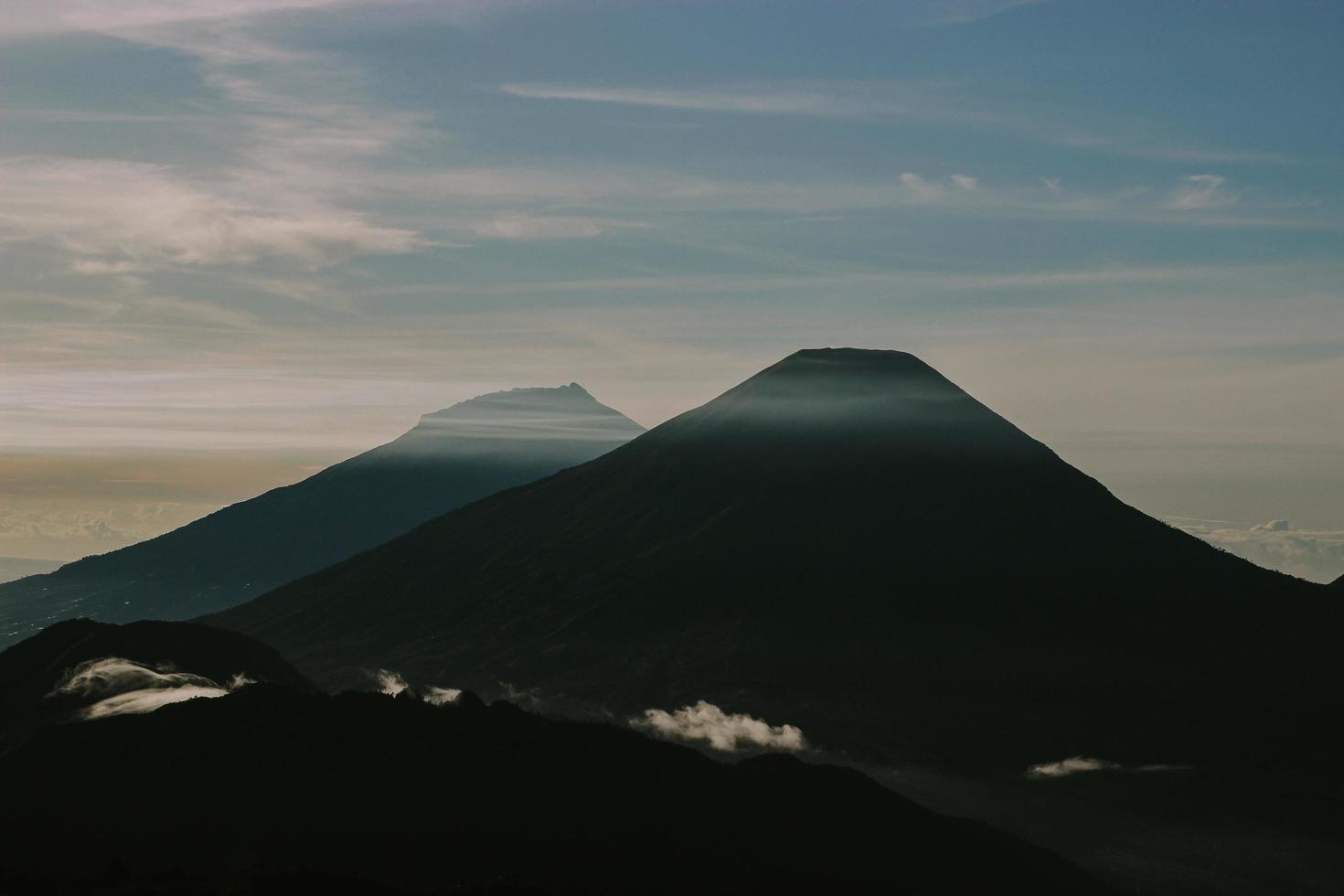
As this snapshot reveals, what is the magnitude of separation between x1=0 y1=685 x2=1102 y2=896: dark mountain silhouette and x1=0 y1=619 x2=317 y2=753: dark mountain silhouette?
65.2 feet

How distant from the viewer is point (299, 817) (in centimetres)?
10469

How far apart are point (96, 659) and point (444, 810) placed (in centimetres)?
5730

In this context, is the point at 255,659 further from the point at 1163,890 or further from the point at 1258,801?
the point at 1258,801

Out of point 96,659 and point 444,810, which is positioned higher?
point 96,659

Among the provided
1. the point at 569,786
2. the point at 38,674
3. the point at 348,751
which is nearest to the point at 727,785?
the point at 569,786

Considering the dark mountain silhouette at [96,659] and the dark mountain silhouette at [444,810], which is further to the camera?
the dark mountain silhouette at [96,659]

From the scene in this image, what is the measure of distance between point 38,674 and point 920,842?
270ft

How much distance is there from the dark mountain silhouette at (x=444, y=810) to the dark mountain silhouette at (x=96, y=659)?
1988cm

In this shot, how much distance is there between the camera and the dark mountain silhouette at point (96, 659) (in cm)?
13688

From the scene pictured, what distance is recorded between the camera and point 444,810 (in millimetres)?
107125

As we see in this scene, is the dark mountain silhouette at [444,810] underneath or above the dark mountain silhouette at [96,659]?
underneath

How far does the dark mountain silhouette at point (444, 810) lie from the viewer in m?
100

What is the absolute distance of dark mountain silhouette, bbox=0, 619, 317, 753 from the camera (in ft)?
449

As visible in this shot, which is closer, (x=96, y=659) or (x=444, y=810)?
(x=444, y=810)
